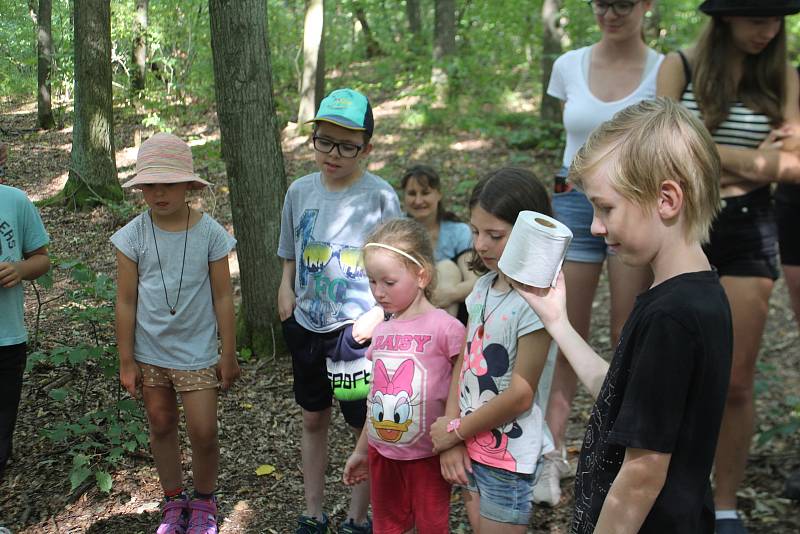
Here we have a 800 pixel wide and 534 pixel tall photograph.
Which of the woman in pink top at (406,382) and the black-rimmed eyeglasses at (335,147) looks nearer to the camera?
the woman in pink top at (406,382)

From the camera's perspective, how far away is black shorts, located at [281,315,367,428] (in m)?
3.16

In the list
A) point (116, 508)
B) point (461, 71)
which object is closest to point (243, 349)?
point (116, 508)

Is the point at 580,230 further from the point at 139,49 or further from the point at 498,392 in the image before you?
the point at 139,49

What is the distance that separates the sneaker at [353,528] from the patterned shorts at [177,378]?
0.91 metres

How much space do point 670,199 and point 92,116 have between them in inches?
159

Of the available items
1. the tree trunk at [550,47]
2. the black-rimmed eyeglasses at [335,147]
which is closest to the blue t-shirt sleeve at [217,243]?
the black-rimmed eyeglasses at [335,147]

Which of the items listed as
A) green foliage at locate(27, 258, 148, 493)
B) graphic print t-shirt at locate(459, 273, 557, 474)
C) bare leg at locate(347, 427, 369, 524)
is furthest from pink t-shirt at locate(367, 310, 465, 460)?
green foliage at locate(27, 258, 148, 493)

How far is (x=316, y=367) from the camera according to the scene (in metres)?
3.24

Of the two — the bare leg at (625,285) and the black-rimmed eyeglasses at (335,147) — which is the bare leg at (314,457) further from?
the bare leg at (625,285)

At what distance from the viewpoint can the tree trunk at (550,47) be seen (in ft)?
33.9

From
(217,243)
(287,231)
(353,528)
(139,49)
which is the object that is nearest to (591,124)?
(287,231)

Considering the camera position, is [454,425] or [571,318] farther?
[571,318]

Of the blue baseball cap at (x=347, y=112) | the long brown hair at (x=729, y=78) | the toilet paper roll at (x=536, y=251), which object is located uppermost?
the long brown hair at (x=729, y=78)

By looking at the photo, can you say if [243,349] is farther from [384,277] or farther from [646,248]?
[646,248]
